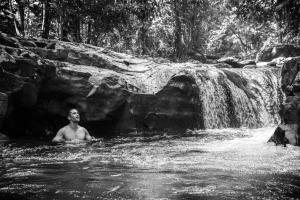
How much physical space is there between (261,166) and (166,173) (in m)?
1.47

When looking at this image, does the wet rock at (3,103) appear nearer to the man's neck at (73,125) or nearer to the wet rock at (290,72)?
the man's neck at (73,125)

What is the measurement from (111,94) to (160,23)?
1580cm

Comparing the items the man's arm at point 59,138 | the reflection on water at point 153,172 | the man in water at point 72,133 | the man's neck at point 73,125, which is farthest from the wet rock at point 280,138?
the man's arm at point 59,138

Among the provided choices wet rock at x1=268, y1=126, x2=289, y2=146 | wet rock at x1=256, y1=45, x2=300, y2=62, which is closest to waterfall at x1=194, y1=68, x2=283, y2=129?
wet rock at x1=268, y1=126, x2=289, y2=146

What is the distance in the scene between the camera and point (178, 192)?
154 inches

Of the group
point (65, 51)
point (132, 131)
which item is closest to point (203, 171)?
point (132, 131)

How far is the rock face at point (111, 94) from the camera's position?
1009 cm

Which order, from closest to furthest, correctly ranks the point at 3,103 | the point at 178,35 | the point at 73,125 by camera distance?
the point at 3,103
the point at 73,125
the point at 178,35

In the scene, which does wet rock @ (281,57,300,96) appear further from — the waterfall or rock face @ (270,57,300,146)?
the waterfall

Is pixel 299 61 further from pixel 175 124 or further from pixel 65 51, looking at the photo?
pixel 65 51

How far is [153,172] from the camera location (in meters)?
5.08

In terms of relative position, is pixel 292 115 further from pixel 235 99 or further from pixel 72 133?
pixel 235 99

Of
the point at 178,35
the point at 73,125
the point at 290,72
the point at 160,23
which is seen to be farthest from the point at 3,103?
the point at 160,23

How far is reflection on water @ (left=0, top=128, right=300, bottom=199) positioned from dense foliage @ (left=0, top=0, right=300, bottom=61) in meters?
3.55
